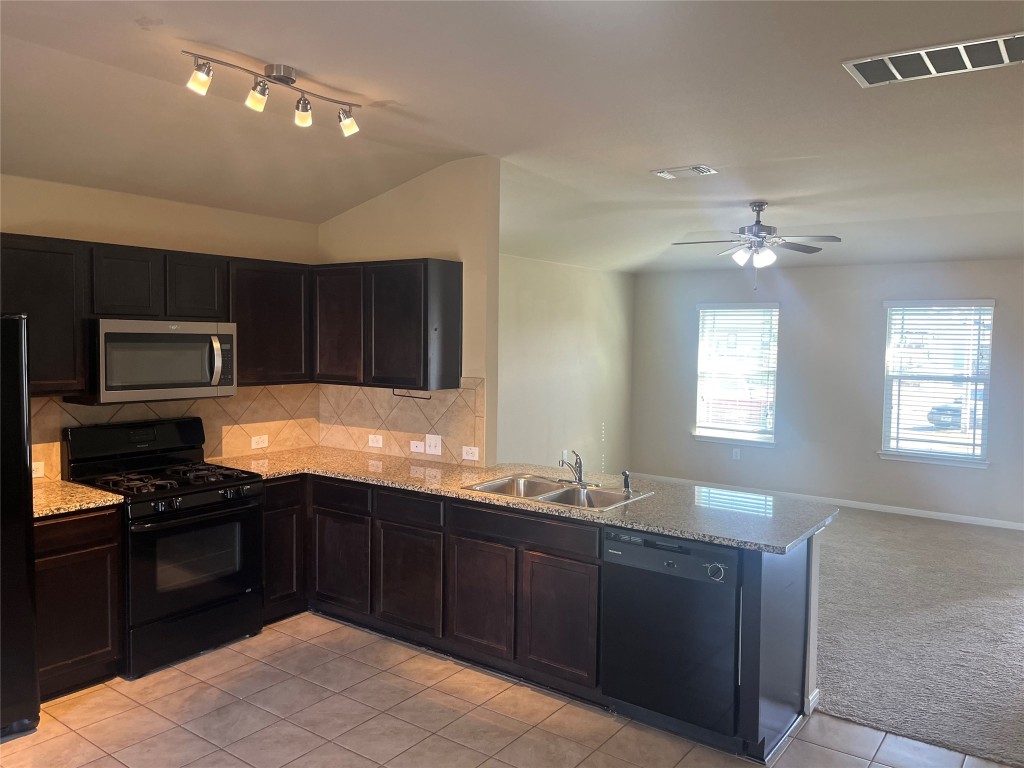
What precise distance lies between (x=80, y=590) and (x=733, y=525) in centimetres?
293

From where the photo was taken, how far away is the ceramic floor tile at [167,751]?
287 centimetres

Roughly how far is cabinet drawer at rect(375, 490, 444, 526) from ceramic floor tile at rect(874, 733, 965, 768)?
7.26 feet

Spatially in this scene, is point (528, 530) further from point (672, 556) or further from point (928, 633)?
point (928, 633)

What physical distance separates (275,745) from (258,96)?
263 centimetres

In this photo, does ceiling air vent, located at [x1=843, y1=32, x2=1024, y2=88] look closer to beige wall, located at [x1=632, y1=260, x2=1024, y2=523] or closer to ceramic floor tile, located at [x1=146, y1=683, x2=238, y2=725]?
ceramic floor tile, located at [x1=146, y1=683, x2=238, y2=725]

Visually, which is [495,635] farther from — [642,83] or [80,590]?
[642,83]

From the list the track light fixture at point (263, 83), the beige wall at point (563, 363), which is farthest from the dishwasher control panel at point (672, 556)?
the beige wall at point (563, 363)

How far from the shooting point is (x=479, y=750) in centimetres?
297

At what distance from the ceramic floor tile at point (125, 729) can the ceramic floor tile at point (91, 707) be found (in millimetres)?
49

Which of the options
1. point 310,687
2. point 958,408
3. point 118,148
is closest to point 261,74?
point 118,148

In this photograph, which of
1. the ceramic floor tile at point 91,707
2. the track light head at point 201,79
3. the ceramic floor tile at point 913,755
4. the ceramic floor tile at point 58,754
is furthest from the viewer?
the ceramic floor tile at point 91,707

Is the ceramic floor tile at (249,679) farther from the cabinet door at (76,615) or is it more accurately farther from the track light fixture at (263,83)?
the track light fixture at (263,83)

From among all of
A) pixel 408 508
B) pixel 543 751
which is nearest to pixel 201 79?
pixel 408 508

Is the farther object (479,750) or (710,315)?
(710,315)
